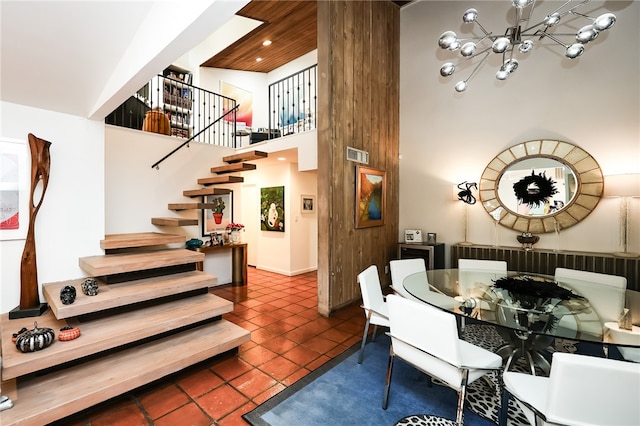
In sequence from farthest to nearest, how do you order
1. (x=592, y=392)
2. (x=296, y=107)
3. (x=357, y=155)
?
(x=296, y=107), (x=357, y=155), (x=592, y=392)

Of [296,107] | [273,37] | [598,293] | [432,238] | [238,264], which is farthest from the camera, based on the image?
[296,107]

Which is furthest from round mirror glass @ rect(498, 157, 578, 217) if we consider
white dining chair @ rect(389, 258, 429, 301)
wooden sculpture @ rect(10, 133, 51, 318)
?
wooden sculpture @ rect(10, 133, 51, 318)

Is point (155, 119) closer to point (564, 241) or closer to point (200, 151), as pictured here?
point (200, 151)

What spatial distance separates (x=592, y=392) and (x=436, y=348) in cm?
67

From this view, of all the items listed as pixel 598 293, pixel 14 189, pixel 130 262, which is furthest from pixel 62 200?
pixel 598 293

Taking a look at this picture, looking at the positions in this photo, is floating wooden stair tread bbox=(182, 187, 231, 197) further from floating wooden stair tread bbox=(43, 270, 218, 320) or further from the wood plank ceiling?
the wood plank ceiling

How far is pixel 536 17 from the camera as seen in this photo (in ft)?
12.8

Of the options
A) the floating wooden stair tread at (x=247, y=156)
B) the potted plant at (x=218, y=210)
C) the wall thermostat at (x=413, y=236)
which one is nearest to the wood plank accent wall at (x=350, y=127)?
the wall thermostat at (x=413, y=236)

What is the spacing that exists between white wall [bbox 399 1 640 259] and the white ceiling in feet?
13.8

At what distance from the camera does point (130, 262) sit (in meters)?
2.79

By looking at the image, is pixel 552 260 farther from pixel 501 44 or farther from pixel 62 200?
pixel 62 200

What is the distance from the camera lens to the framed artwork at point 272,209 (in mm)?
6109

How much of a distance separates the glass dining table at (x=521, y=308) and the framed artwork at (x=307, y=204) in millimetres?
3801

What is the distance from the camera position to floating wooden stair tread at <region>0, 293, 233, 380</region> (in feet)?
6.11
